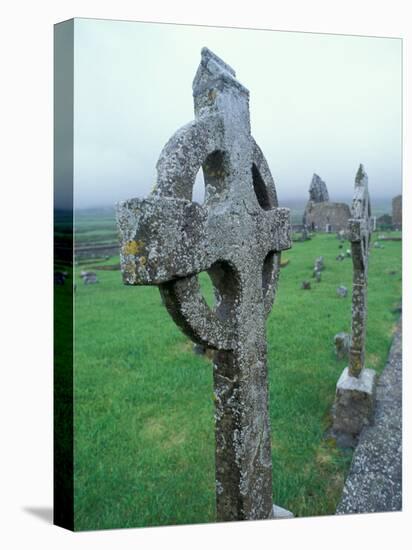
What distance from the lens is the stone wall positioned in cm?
1777

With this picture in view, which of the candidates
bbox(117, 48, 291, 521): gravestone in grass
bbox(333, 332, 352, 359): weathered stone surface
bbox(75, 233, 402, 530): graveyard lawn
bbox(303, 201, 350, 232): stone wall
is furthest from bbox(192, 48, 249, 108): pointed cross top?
bbox(303, 201, 350, 232): stone wall

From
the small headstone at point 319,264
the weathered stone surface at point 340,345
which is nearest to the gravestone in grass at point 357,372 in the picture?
the weathered stone surface at point 340,345

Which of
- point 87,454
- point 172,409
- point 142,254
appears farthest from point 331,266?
point 142,254

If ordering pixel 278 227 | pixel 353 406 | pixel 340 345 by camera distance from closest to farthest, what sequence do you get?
pixel 278 227, pixel 353 406, pixel 340 345

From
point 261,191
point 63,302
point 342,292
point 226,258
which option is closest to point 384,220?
point 342,292

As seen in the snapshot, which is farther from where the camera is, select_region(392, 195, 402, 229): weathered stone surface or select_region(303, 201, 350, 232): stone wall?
select_region(303, 201, 350, 232): stone wall

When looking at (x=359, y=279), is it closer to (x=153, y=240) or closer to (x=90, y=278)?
(x=90, y=278)

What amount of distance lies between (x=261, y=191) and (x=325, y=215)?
1474cm

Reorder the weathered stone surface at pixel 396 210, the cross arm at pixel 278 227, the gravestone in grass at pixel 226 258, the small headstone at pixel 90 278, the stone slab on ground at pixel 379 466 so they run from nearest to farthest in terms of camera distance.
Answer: the gravestone in grass at pixel 226 258, the cross arm at pixel 278 227, the stone slab on ground at pixel 379 466, the small headstone at pixel 90 278, the weathered stone surface at pixel 396 210

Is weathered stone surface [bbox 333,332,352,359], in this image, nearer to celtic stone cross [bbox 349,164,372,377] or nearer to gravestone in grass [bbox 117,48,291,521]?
celtic stone cross [bbox 349,164,372,377]

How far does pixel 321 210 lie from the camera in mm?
18266

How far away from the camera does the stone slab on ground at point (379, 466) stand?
232 inches

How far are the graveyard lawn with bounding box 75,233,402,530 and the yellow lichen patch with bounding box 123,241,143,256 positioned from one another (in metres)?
3.16

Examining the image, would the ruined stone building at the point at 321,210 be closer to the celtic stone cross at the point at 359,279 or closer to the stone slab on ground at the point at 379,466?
the celtic stone cross at the point at 359,279
